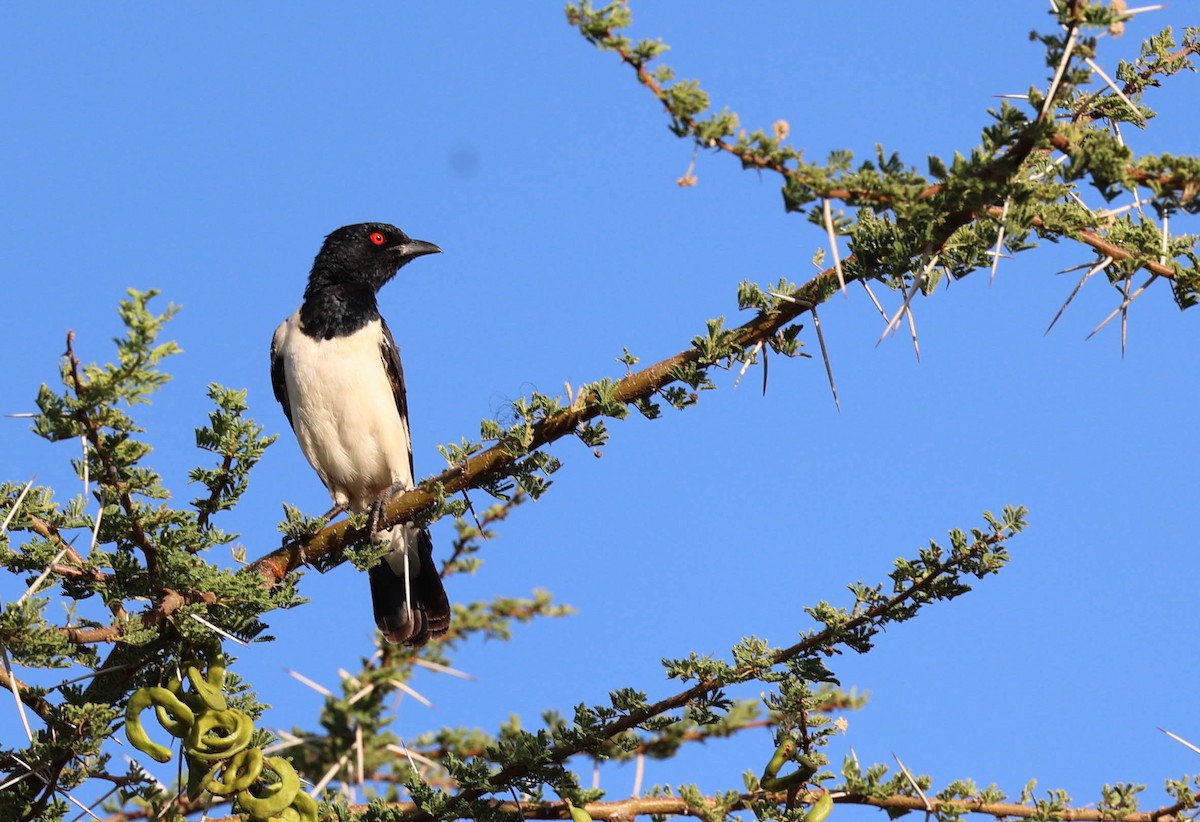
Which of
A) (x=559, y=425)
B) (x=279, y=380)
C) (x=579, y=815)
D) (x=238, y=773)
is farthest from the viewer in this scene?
(x=279, y=380)

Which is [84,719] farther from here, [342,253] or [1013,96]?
Result: [342,253]

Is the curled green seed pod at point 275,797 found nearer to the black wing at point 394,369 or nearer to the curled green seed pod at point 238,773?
the curled green seed pod at point 238,773

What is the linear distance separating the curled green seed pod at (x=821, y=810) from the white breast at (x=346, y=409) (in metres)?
4.64

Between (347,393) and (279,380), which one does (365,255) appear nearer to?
(279,380)

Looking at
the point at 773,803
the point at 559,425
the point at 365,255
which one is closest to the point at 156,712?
the point at 559,425

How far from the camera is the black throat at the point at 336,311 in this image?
7.73 meters

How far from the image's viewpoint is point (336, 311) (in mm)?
7844

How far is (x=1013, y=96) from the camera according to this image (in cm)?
306

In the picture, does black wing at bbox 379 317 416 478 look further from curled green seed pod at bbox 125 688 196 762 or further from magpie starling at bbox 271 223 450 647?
curled green seed pod at bbox 125 688 196 762

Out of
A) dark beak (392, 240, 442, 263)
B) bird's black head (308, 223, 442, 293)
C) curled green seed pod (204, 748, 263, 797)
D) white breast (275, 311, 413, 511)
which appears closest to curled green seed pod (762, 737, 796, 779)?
curled green seed pod (204, 748, 263, 797)

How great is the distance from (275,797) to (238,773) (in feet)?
0.57

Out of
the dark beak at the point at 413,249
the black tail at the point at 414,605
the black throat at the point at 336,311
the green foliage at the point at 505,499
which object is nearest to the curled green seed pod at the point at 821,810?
the green foliage at the point at 505,499

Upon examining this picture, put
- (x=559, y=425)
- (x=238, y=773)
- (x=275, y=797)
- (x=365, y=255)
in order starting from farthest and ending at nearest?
(x=365, y=255), (x=559, y=425), (x=238, y=773), (x=275, y=797)

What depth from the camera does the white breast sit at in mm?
7586
